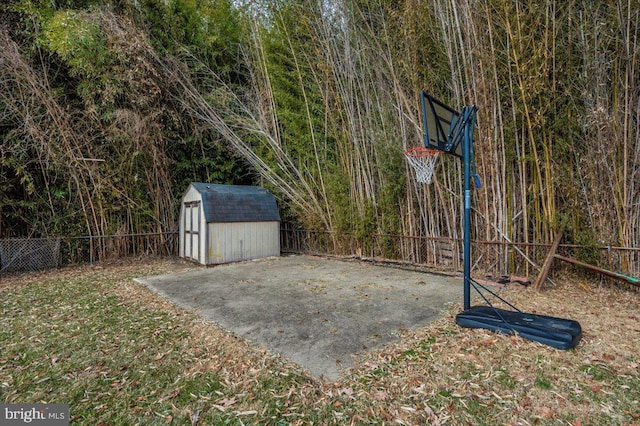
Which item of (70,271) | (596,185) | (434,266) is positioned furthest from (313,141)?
(70,271)

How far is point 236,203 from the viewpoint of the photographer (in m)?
5.61

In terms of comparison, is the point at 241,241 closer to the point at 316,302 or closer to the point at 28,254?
the point at 316,302

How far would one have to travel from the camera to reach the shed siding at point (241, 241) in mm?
5207

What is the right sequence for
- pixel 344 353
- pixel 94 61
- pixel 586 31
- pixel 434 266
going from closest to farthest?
1. pixel 344 353
2. pixel 586 31
3. pixel 434 266
4. pixel 94 61

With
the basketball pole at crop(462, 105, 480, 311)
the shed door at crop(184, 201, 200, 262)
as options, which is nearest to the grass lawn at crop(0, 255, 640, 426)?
the basketball pole at crop(462, 105, 480, 311)

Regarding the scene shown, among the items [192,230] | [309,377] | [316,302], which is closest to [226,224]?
[192,230]

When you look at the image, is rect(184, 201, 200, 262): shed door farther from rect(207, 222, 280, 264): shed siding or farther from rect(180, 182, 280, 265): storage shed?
rect(207, 222, 280, 264): shed siding

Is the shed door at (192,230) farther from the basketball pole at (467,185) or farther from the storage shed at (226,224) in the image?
the basketball pole at (467,185)

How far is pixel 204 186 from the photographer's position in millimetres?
5453

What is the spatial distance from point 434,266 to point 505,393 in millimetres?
3040

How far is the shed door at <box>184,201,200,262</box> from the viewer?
209 inches

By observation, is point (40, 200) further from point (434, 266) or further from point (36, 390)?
point (434, 266)

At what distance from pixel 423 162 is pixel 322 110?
7.88 feet

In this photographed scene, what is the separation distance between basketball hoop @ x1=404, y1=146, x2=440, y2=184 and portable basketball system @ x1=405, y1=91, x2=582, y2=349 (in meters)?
1.25
